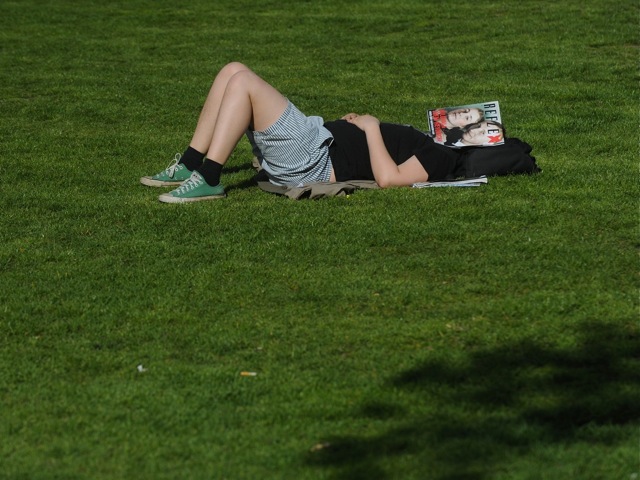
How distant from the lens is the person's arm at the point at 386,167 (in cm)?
786

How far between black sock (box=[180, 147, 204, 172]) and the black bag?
198 centimetres

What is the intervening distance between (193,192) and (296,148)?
813 millimetres

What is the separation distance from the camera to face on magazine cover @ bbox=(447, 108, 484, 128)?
319 inches

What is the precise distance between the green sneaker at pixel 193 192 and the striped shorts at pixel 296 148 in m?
0.47

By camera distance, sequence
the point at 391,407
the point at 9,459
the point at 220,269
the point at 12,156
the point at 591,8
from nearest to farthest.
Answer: the point at 9,459, the point at 391,407, the point at 220,269, the point at 12,156, the point at 591,8

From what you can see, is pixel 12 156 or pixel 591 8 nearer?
pixel 12 156

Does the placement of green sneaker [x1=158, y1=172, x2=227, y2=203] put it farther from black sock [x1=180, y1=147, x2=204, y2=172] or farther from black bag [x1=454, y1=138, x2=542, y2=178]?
black bag [x1=454, y1=138, x2=542, y2=178]

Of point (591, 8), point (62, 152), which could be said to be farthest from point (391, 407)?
point (591, 8)

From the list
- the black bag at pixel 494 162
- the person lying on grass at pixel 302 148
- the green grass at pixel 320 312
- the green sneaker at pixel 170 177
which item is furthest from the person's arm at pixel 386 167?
the green sneaker at pixel 170 177

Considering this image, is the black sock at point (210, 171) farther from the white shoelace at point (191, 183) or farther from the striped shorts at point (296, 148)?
the striped shorts at point (296, 148)

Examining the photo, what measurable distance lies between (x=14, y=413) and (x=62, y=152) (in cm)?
518

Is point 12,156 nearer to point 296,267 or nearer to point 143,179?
point 143,179

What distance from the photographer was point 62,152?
9516 millimetres

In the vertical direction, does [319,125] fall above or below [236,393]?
above
